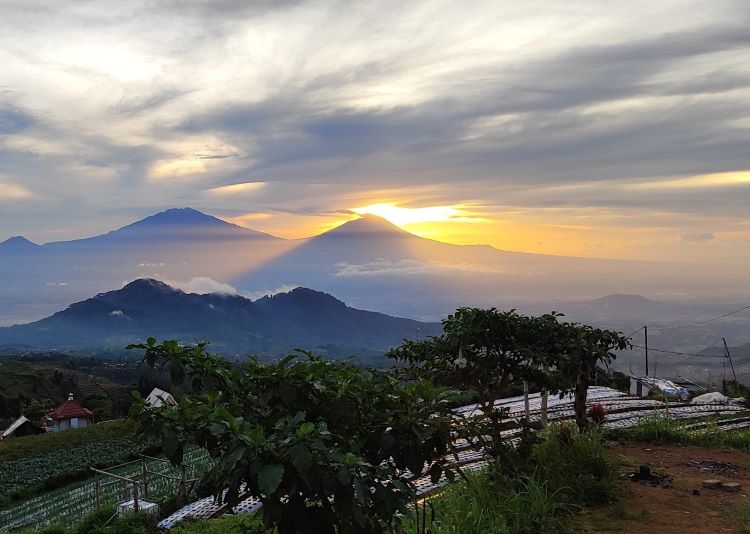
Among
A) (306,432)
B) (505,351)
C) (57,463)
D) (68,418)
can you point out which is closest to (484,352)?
(505,351)

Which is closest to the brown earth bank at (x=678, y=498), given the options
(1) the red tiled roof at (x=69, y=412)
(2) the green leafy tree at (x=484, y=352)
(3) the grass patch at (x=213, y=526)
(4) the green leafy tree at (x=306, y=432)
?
(2) the green leafy tree at (x=484, y=352)

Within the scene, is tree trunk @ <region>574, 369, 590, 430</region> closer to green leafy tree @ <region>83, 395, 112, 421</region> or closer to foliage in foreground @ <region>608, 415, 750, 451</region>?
foliage in foreground @ <region>608, 415, 750, 451</region>

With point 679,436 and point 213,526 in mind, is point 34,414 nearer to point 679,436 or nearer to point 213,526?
point 213,526

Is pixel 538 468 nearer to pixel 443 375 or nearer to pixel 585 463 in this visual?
pixel 585 463

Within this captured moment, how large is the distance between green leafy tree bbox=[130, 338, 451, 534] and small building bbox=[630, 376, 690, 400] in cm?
2105

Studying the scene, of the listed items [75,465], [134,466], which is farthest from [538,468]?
[75,465]

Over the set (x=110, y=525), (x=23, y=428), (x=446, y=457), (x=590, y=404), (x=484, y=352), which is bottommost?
(x=23, y=428)

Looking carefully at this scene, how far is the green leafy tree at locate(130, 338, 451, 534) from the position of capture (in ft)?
9.36

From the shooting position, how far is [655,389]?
23297 millimetres

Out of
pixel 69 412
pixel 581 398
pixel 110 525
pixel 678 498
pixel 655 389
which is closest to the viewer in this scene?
pixel 678 498

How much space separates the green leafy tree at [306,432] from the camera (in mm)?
2852

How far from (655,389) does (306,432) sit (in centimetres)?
2374

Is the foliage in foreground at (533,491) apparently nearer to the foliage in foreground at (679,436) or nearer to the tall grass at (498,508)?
the tall grass at (498,508)

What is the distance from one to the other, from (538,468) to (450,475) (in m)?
4.30
